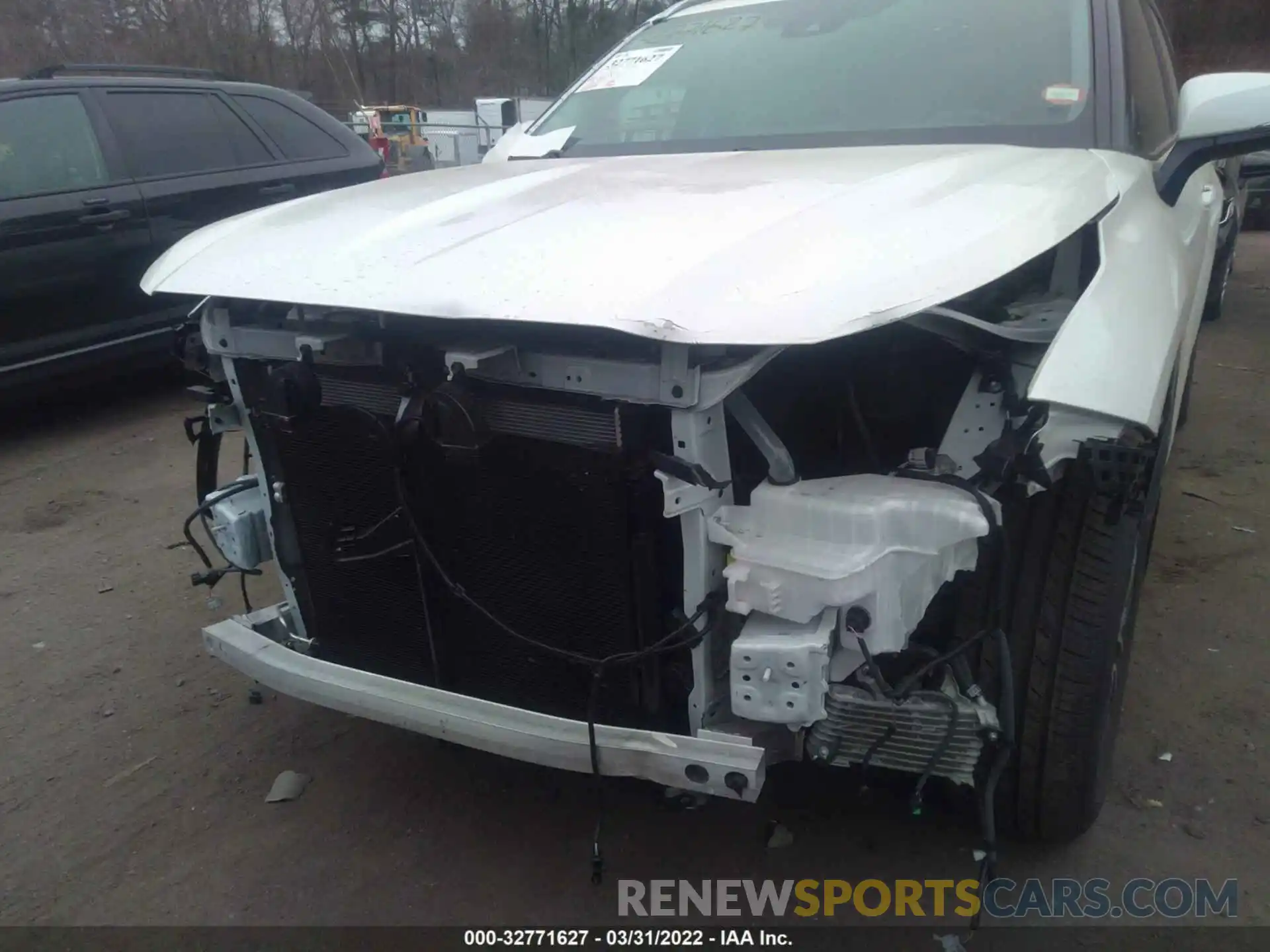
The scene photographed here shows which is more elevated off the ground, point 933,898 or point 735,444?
point 735,444

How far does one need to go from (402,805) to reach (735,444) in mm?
1258

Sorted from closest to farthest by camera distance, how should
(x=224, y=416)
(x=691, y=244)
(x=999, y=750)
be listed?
(x=691, y=244)
(x=999, y=750)
(x=224, y=416)

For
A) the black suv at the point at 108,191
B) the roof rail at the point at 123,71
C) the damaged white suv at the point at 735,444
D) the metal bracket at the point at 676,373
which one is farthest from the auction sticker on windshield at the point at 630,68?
the roof rail at the point at 123,71

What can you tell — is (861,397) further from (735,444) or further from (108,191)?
(108,191)

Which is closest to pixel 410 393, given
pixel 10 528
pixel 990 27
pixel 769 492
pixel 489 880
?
pixel 769 492

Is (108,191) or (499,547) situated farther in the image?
(108,191)

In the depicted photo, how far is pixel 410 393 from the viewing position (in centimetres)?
187

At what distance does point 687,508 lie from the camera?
5.47 ft

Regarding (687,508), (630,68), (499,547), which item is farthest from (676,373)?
(630,68)

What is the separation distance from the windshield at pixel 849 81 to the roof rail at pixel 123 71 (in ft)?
11.4

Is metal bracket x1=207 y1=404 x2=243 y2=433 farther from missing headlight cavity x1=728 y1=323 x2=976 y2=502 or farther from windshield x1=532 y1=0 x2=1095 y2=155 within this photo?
windshield x1=532 y1=0 x2=1095 y2=155


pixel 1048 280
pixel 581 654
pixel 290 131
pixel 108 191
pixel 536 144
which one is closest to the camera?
pixel 581 654

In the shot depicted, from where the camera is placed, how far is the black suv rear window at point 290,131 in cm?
588

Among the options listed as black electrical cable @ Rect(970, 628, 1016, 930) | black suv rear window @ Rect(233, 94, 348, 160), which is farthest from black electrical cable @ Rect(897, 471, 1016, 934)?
black suv rear window @ Rect(233, 94, 348, 160)
